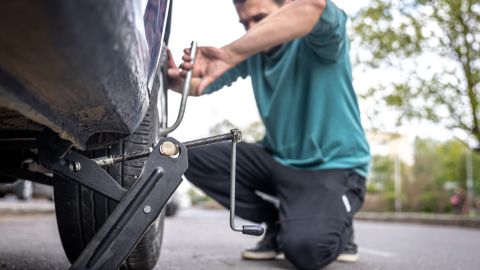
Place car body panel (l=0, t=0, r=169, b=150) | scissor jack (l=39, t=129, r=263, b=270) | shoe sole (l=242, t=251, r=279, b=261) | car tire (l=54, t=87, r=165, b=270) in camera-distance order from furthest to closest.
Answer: shoe sole (l=242, t=251, r=279, b=261), car tire (l=54, t=87, r=165, b=270), scissor jack (l=39, t=129, r=263, b=270), car body panel (l=0, t=0, r=169, b=150)

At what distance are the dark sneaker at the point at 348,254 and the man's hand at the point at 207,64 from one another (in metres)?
1.43

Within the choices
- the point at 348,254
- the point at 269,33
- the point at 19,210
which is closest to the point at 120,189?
the point at 269,33

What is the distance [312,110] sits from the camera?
3.16m

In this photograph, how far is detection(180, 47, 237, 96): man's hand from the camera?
2283 mm

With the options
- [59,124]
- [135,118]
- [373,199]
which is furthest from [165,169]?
[373,199]

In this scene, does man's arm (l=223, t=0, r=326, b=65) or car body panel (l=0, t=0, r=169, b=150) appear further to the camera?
man's arm (l=223, t=0, r=326, b=65)

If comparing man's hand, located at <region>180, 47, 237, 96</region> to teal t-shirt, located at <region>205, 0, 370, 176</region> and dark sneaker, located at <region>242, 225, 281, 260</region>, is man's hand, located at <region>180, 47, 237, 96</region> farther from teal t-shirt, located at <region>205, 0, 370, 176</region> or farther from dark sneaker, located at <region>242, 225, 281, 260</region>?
dark sneaker, located at <region>242, 225, 281, 260</region>

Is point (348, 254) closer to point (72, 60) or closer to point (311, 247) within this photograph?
point (311, 247)

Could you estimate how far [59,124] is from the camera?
118 centimetres

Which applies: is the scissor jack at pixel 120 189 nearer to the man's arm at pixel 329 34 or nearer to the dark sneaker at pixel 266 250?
the man's arm at pixel 329 34

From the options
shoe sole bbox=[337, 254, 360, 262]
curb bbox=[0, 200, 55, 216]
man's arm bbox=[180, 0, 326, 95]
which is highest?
man's arm bbox=[180, 0, 326, 95]

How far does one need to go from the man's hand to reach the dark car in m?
0.61

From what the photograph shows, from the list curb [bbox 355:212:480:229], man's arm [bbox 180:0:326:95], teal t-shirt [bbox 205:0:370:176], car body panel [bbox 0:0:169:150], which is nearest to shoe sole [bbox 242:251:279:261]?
teal t-shirt [bbox 205:0:370:176]

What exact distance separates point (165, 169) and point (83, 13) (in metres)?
0.69
